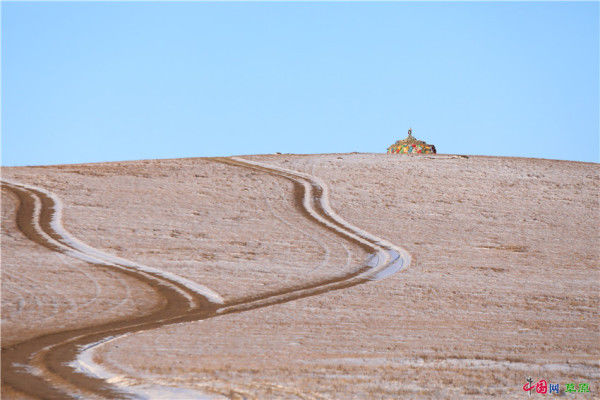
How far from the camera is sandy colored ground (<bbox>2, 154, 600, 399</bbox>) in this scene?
9.23 metres

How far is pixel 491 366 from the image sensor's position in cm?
953

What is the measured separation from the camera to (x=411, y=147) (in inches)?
1414

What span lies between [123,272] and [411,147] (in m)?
23.1

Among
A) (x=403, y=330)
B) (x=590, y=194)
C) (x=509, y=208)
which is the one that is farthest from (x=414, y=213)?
(x=403, y=330)

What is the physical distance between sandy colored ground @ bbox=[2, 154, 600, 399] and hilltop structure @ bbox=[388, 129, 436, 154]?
16.2ft

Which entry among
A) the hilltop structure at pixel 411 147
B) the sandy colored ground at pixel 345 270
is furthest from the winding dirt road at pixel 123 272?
the hilltop structure at pixel 411 147

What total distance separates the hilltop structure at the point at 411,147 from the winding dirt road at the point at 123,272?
11.1 metres

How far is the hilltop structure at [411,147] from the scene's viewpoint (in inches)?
1410
